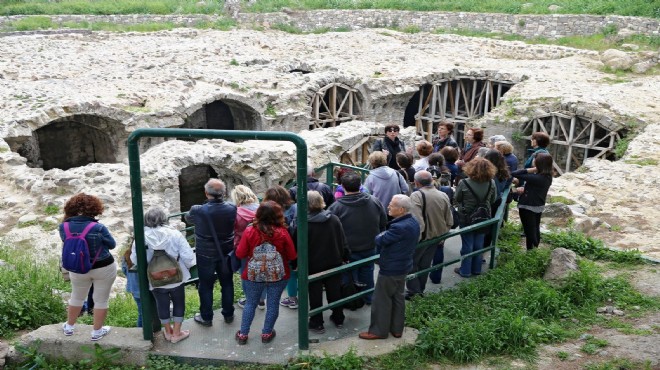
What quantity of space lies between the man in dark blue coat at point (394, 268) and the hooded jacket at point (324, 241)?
0.43 meters

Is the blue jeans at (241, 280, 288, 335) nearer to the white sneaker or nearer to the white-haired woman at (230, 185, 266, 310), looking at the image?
the white-haired woman at (230, 185, 266, 310)

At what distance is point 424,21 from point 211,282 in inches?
1124

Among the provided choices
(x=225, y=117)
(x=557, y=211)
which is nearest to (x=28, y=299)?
(x=557, y=211)

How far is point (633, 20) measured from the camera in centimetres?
2778

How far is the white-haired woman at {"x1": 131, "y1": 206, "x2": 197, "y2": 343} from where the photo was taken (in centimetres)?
554

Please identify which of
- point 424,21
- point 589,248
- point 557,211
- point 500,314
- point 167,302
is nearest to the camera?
point 167,302

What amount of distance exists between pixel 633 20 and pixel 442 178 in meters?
24.1

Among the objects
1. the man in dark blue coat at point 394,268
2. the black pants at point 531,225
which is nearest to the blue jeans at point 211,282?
the man in dark blue coat at point 394,268

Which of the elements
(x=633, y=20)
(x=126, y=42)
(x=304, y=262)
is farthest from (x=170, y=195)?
(x=633, y=20)

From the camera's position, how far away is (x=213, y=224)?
5.88 m

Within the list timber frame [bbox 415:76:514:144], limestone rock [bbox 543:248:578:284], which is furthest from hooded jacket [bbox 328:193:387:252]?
timber frame [bbox 415:76:514:144]

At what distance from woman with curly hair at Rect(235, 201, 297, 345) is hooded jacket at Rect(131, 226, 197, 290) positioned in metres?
0.52

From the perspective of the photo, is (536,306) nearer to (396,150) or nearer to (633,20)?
(396,150)

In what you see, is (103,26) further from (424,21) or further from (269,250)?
(269,250)
